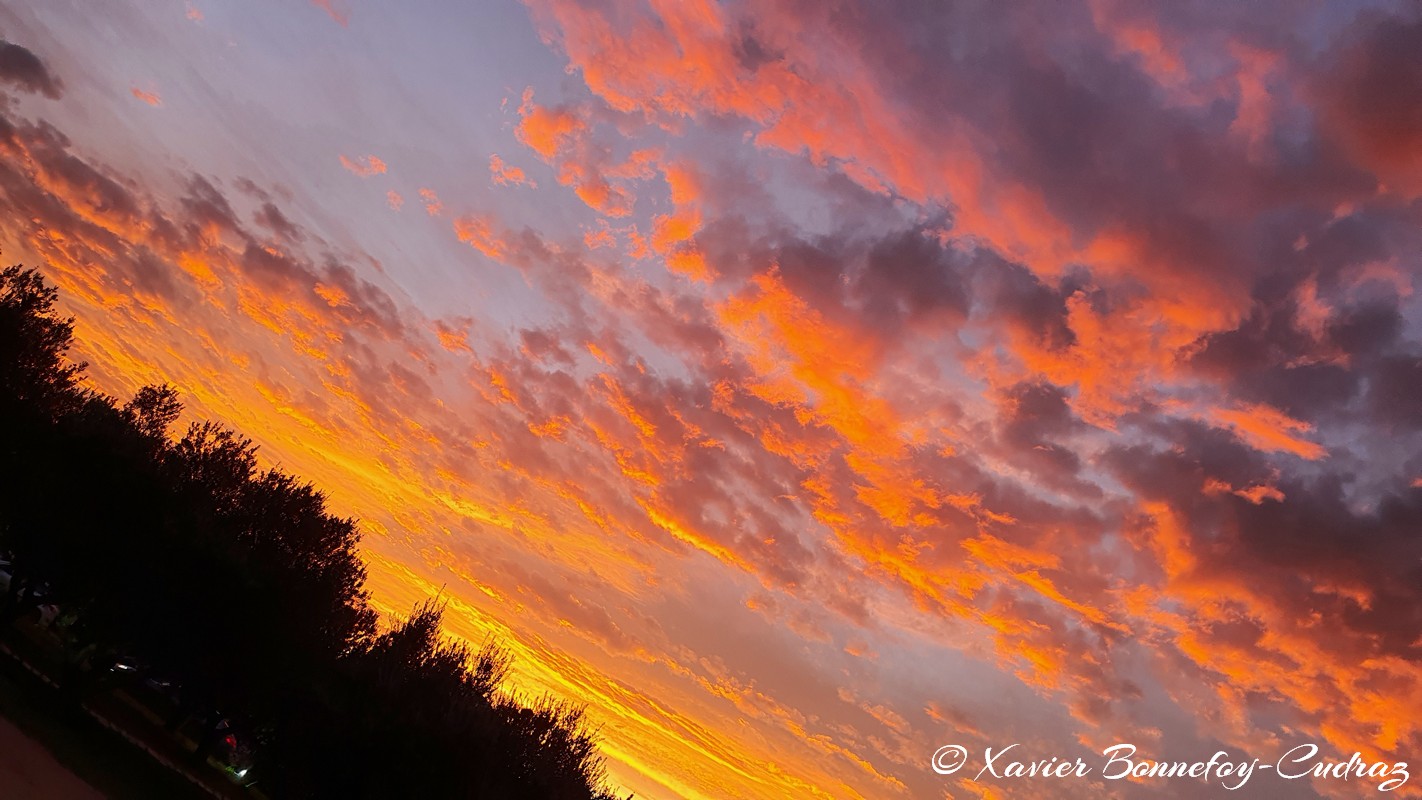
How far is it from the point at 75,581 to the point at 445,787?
26299mm

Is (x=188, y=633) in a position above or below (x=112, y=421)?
below

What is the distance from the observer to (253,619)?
3919 centimetres

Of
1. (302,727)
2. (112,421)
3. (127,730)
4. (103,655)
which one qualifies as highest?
(112,421)

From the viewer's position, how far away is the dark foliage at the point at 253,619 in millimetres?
30156

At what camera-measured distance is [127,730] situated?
4472cm

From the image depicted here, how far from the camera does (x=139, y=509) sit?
135 ft

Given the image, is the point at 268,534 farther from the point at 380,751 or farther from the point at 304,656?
the point at 380,751

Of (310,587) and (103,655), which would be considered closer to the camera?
(103,655)

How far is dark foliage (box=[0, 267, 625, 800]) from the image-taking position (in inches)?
1187

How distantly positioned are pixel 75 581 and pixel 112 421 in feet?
31.5

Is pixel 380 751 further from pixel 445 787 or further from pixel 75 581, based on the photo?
pixel 75 581

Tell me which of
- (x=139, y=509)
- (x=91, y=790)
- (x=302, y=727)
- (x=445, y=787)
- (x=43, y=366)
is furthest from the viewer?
(x=43, y=366)

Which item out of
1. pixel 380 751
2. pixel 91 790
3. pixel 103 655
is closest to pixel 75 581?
pixel 103 655

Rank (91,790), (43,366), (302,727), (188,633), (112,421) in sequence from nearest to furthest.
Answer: (91,790), (302,727), (188,633), (112,421), (43,366)
